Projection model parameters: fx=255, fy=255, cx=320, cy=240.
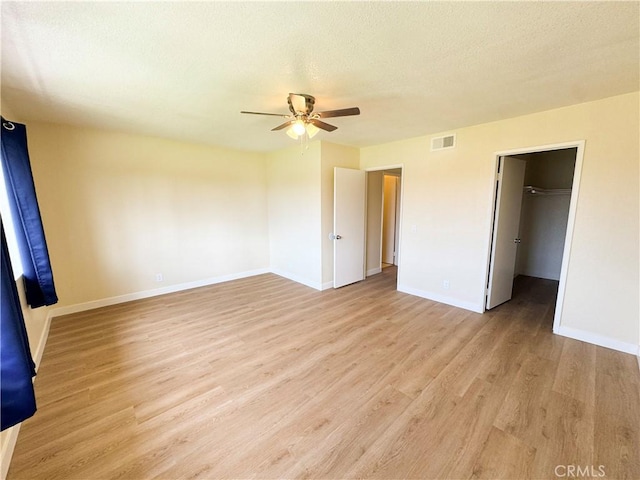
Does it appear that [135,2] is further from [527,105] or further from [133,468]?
[527,105]

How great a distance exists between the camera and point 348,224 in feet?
14.7

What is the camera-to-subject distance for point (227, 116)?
116 inches

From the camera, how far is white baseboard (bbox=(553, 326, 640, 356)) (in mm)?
2529

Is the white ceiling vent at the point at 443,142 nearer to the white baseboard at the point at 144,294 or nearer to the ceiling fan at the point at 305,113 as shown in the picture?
the ceiling fan at the point at 305,113

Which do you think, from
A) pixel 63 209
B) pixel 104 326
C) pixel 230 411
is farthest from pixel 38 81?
pixel 230 411

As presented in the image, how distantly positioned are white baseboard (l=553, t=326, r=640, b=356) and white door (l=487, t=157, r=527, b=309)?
2.63 feet

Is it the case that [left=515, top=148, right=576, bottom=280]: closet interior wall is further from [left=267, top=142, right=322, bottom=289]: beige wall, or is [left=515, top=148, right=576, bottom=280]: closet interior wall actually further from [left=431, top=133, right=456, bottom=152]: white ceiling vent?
[left=267, top=142, right=322, bottom=289]: beige wall

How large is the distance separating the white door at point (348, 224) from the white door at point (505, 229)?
2056 mm

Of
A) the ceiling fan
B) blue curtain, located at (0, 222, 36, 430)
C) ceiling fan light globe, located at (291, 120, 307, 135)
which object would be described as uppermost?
the ceiling fan

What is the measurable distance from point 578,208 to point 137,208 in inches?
222

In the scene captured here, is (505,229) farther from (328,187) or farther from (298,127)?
(298,127)

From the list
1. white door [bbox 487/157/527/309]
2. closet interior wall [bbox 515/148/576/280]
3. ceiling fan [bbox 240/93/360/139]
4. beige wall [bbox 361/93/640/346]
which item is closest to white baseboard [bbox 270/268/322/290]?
beige wall [bbox 361/93/640/346]

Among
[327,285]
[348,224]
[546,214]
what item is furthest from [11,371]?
[546,214]

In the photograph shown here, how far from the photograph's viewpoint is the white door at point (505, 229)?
3.32m
